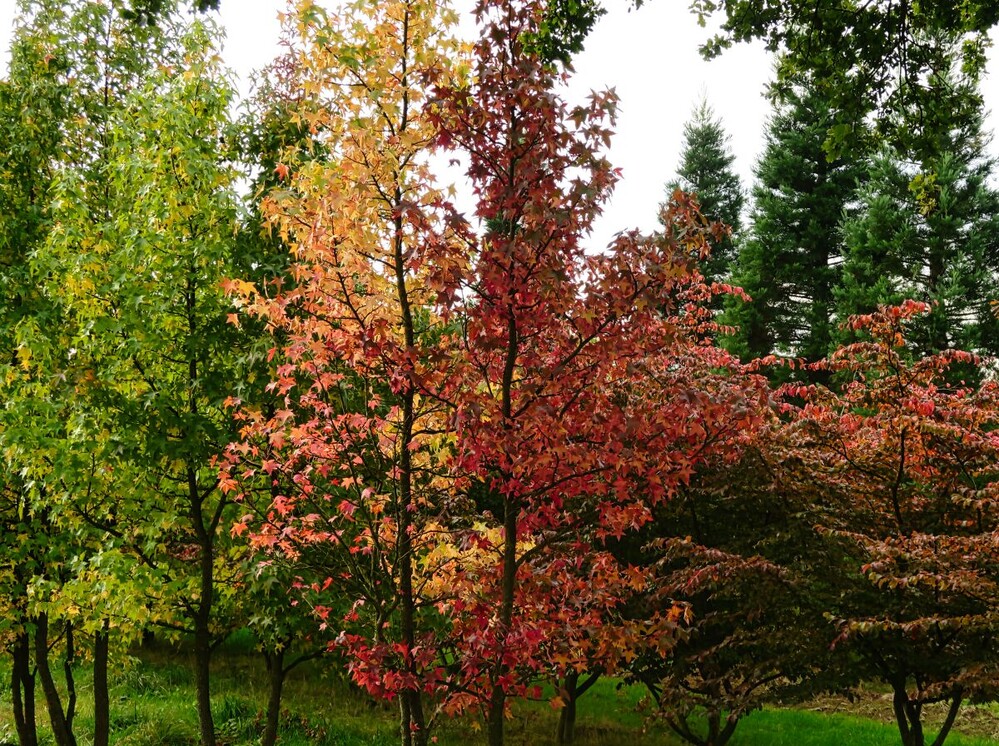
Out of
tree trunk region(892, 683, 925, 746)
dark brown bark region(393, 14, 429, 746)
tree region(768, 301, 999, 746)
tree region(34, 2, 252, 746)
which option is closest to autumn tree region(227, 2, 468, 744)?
dark brown bark region(393, 14, 429, 746)

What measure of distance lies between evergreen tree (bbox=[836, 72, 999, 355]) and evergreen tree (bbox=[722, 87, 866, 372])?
4.81 ft

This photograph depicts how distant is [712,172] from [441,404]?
2666 centimetres

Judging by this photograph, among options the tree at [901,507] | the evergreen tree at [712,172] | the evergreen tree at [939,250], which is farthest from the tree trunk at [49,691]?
the evergreen tree at [712,172]

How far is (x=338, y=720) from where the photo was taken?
12.5 metres

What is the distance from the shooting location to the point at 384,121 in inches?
192

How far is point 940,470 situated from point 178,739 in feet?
33.0

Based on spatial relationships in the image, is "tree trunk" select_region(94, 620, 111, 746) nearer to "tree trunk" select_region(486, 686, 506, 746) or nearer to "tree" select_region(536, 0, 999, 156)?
"tree trunk" select_region(486, 686, 506, 746)

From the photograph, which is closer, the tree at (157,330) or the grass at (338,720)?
the tree at (157,330)

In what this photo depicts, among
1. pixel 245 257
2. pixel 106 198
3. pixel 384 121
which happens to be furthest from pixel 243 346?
pixel 384 121

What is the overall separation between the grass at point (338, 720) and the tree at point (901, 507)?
17.2 feet

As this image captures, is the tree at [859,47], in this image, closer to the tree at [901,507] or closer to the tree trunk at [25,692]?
the tree at [901,507]

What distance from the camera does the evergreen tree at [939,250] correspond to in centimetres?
1959

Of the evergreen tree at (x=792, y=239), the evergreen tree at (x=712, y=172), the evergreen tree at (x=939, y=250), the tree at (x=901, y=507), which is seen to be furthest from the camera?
the evergreen tree at (x=712, y=172)

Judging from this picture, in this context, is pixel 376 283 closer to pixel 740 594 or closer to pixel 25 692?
pixel 740 594
